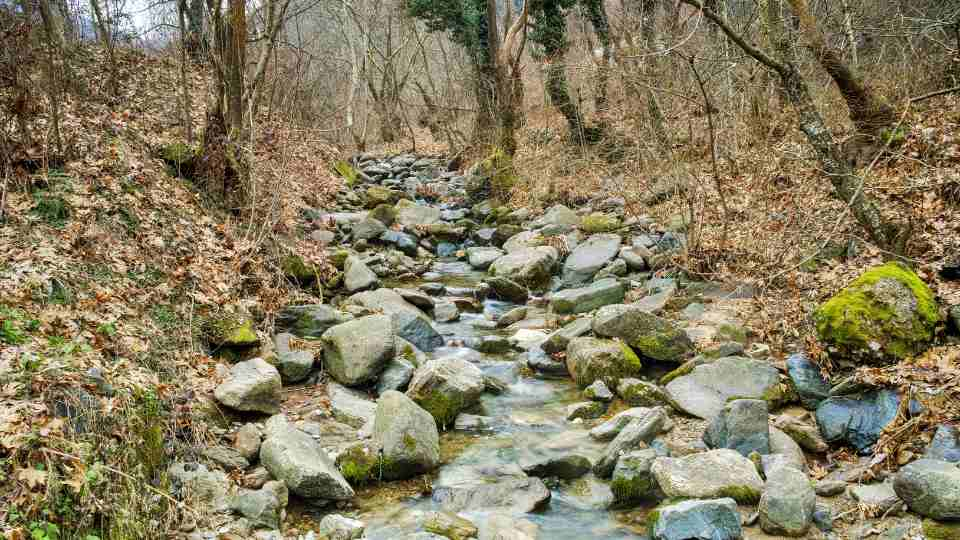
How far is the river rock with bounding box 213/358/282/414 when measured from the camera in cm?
563

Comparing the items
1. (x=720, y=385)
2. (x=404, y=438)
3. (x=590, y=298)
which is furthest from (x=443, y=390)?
(x=590, y=298)

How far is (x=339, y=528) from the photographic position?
172 inches

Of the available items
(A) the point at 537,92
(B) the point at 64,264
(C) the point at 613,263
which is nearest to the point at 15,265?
(B) the point at 64,264

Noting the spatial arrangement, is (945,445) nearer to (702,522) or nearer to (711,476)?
(711,476)

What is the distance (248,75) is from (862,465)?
11784 millimetres

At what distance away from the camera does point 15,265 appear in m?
5.43

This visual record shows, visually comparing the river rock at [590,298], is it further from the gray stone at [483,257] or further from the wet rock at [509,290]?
the gray stone at [483,257]

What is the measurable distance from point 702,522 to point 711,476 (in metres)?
0.56

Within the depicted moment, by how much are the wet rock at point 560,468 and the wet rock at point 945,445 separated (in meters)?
2.26

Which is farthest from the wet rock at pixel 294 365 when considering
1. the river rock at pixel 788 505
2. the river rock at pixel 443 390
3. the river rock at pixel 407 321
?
the river rock at pixel 788 505

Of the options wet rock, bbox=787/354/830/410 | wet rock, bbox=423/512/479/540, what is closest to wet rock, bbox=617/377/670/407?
wet rock, bbox=787/354/830/410

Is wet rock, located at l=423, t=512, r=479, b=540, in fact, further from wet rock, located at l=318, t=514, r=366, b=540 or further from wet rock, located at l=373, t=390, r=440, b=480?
wet rock, located at l=373, t=390, r=440, b=480

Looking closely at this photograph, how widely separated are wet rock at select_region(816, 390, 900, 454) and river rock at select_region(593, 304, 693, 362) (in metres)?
1.78

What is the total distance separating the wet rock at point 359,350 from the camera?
6.64 meters
